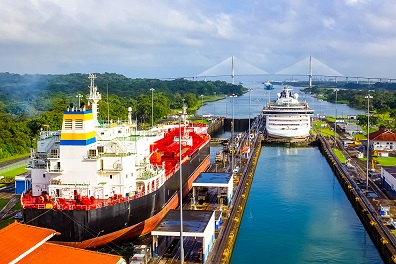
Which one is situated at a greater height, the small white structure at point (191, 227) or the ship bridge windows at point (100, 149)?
the ship bridge windows at point (100, 149)

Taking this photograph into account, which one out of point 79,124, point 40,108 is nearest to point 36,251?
point 79,124

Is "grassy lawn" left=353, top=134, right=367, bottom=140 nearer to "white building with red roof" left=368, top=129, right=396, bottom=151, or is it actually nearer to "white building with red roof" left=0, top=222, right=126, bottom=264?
"white building with red roof" left=368, top=129, right=396, bottom=151

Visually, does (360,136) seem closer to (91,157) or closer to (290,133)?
(290,133)

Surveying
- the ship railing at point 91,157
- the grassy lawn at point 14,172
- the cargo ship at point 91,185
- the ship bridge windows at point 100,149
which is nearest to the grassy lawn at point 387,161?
the cargo ship at point 91,185

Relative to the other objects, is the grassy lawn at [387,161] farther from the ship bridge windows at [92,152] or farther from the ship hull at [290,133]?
the ship bridge windows at [92,152]

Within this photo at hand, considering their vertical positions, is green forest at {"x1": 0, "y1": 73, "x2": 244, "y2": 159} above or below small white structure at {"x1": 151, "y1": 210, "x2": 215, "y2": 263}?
above

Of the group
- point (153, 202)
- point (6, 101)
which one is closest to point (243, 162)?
point (153, 202)

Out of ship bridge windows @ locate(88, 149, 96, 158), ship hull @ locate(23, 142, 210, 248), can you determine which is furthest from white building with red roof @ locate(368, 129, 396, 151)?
ship bridge windows @ locate(88, 149, 96, 158)
